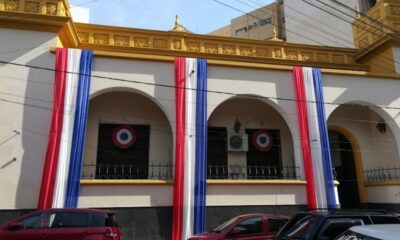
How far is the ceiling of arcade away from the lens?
479 inches

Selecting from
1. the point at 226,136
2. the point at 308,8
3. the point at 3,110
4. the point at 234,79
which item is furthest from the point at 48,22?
the point at 308,8

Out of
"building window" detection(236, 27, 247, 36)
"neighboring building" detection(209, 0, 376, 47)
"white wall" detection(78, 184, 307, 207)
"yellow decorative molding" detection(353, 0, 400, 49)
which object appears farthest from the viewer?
"building window" detection(236, 27, 247, 36)

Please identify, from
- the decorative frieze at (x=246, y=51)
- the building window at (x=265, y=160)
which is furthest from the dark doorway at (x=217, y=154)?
the decorative frieze at (x=246, y=51)

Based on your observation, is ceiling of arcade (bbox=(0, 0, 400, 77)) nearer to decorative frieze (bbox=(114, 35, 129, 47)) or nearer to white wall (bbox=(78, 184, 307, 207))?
decorative frieze (bbox=(114, 35, 129, 47))

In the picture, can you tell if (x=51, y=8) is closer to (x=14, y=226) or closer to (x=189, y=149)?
(x=189, y=149)

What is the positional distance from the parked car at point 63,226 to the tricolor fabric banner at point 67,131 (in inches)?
94.8

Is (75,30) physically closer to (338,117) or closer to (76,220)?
(76,220)

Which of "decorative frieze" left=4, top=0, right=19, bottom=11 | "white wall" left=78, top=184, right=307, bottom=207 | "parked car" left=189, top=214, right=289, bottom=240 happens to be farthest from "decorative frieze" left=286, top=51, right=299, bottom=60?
"decorative frieze" left=4, top=0, right=19, bottom=11

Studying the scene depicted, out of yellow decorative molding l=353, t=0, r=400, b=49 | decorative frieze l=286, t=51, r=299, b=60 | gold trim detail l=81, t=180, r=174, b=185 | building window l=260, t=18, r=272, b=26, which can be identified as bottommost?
gold trim detail l=81, t=180, r=174, b=185

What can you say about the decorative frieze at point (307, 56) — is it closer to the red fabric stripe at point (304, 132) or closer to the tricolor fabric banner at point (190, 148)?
the red fabric stripe at point (304, 132)

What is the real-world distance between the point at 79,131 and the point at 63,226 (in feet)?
12.9

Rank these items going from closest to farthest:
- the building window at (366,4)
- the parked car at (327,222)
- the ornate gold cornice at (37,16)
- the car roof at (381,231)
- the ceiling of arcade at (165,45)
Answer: the car roof at (381,231), the parked car at (327,222), the ornate gold cornice at (37,16), the ceiling of arcade at (165,45), the building window at (366,4)

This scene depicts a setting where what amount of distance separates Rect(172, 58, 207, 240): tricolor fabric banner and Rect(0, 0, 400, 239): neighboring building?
0.34 ft

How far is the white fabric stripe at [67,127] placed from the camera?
10.7m
